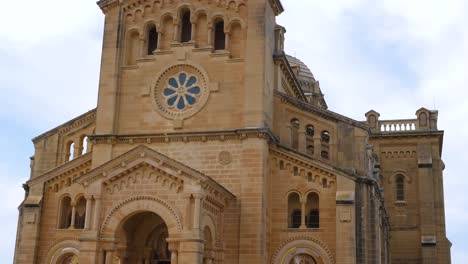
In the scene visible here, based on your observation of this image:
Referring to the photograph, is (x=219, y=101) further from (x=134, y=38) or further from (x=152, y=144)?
(x=134, y=38)

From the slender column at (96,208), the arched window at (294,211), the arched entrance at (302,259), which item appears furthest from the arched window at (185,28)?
the arched entrance at (302,259)

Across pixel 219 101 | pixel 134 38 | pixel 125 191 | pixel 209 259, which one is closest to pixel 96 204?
pixel 125 191

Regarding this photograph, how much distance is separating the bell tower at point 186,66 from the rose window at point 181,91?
6 centimetres

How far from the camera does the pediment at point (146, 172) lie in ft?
103

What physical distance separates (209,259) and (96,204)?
598cm

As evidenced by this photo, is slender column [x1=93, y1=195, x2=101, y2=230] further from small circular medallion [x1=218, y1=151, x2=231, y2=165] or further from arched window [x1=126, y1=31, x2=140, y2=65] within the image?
arched window [x1=126, y1=31, x2=140, y2=65]

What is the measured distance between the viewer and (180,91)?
3875 centimetres

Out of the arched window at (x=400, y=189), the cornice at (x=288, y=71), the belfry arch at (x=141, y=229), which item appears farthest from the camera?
the arched window at (x=400, y=189)

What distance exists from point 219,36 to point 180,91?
402 cm

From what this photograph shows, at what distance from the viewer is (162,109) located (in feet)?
126

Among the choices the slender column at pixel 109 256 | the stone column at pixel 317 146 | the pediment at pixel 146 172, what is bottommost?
the slender column at pixel 109 256

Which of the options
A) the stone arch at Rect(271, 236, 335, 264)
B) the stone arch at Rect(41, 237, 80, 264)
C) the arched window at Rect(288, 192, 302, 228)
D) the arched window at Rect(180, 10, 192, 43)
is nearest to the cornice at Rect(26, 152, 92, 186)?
the stone arch at Rect(41, 237, 80, 264)

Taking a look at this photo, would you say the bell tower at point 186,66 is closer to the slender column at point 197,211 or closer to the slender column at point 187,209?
the slender column at point 197,211

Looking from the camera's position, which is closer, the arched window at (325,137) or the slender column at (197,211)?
the slender column at (197,211)
